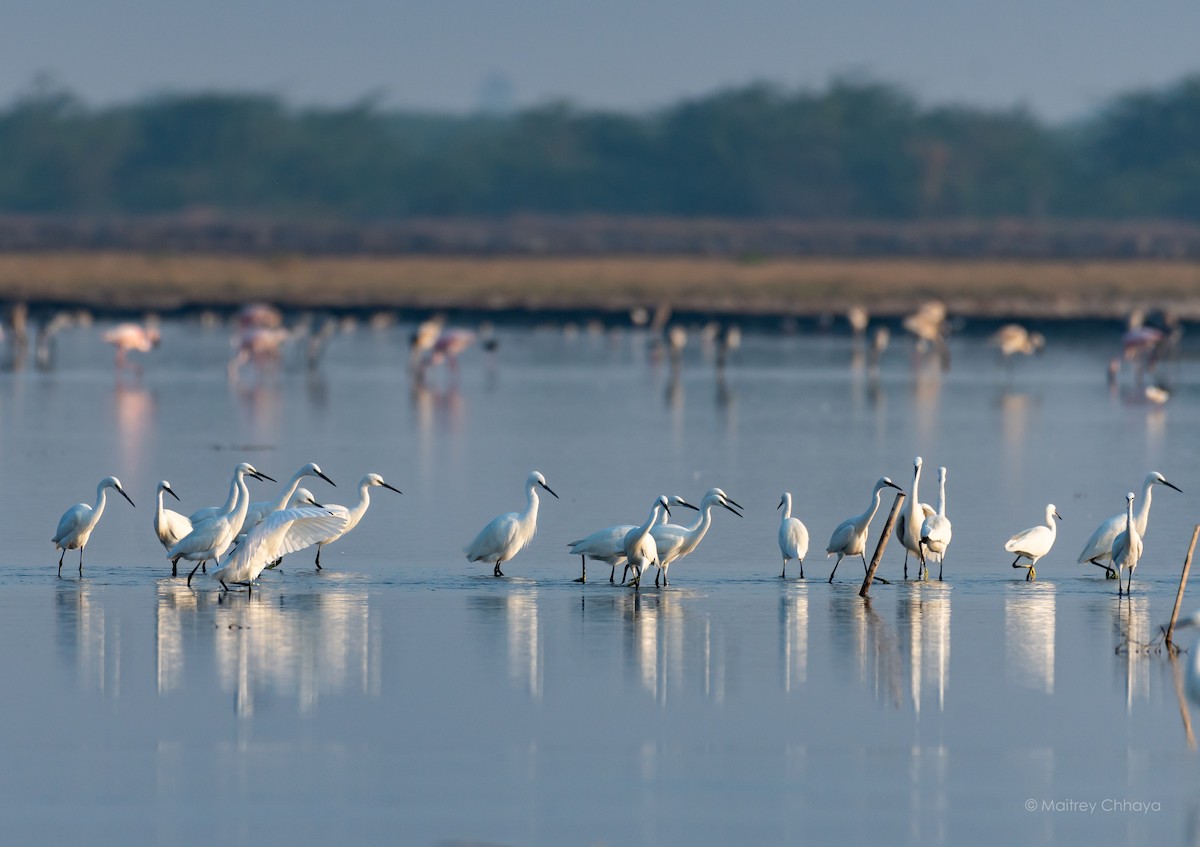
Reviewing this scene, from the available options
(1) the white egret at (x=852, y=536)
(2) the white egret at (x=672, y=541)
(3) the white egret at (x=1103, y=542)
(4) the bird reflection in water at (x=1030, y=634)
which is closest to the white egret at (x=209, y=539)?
(2) the white egret at (x=672, y=541)

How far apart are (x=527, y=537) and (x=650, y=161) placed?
68726 mm

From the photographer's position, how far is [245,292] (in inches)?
1743

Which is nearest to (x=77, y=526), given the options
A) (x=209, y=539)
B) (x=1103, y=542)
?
(x=209, y=539)

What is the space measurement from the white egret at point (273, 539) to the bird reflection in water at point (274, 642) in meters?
0.15

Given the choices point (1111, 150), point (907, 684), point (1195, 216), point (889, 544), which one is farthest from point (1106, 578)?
point (1111, 150)

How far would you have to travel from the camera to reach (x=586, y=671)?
359 inches

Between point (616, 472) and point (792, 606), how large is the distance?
18.4ft

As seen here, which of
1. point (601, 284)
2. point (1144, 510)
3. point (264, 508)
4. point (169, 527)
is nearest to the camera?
point (169, 527)

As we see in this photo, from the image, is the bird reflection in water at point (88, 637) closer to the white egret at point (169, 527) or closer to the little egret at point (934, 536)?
the white egret at point (169, 527)

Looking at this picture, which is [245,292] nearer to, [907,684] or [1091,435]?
[1091,435]

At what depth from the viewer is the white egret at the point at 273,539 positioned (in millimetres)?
10625

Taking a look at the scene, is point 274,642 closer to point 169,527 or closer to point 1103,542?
point 169,527

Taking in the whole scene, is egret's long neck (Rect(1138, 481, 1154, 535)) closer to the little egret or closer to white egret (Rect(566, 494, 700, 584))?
the little egret

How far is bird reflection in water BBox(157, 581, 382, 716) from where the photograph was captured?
8.80 m
